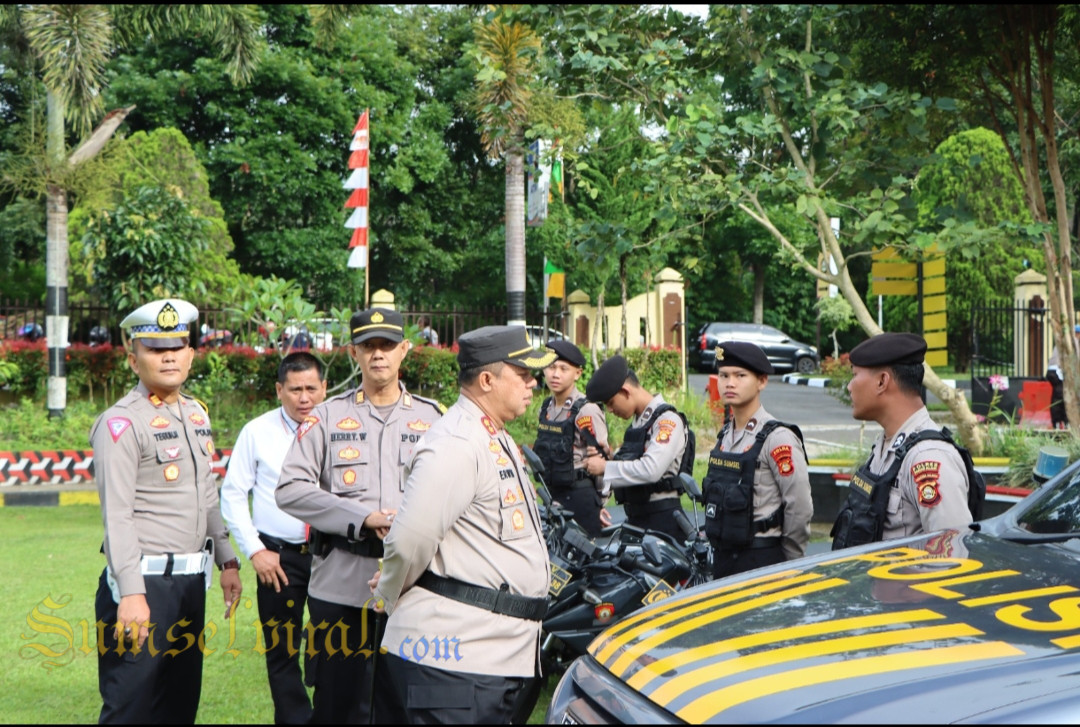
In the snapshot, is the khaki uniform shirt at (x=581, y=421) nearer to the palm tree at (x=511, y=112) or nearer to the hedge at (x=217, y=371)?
the palm tree at (x=511, y=112)

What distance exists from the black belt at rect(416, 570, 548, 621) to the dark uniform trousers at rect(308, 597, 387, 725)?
1110 millimetres

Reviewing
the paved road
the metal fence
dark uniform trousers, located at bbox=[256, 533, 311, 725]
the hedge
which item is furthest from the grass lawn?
the paved road

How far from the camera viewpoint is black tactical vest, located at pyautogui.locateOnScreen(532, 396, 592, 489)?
656 centimetres

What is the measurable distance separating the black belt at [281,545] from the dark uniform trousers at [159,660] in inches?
34.3

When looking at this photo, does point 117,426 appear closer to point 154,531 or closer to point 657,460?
point 154,531

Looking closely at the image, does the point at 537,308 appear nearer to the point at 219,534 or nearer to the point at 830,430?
the point at 830,430

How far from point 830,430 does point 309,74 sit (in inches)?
689

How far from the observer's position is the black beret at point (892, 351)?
3.69 m

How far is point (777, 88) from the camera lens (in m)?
8.34

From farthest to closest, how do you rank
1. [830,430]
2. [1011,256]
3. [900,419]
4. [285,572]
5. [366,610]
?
[1011,256] < [830,430] < [285,572] < [366,610] < [900,419]

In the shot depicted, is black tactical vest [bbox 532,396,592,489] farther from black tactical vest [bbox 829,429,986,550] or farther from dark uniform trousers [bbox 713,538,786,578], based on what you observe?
black tactical vest [bbox 829,429,986,550]

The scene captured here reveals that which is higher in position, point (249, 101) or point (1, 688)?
point (249, 101)

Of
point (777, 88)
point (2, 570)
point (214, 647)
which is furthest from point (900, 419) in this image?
point (2, 570)

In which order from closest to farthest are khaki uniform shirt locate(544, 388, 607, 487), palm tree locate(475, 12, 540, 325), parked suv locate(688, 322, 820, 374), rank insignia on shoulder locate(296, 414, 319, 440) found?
1. rank insignia on shoulder locate(296, 414, 319, 440)
2. khaki uniform shirt locate(544, 388, 607, 487)
3. palm tree locate(475, 12, 540, 325)
4. parked suv locate(688, 322, 820, 374)
